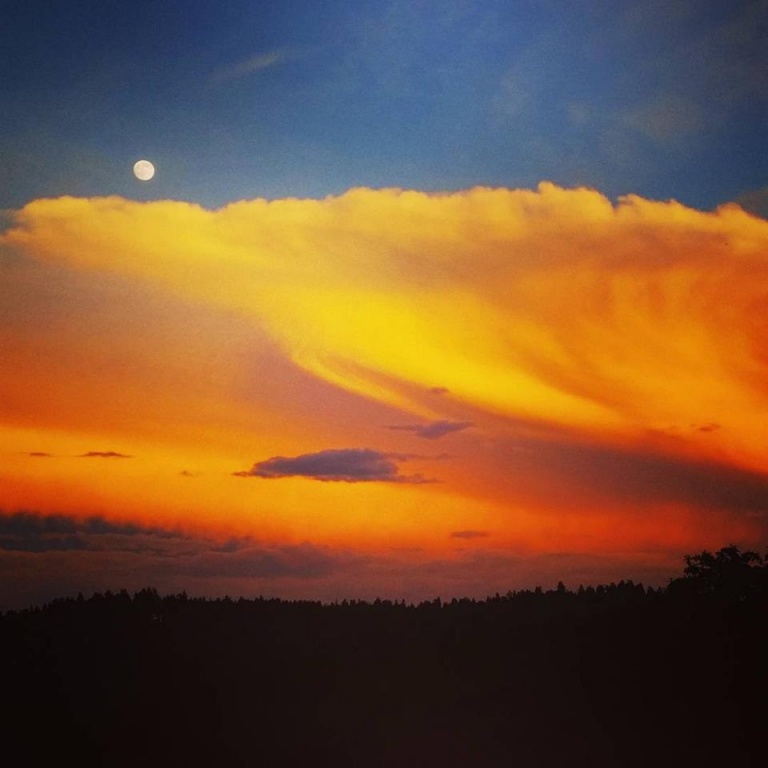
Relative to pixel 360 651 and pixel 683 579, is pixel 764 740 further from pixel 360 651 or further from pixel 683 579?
pixel 360 651

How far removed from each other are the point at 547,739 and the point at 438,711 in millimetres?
8826

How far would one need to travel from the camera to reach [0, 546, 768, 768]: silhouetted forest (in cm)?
5941

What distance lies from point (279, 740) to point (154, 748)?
8722mm

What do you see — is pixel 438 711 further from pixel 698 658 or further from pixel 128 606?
pixel 128 606

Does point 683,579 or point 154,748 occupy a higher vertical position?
point 683,579

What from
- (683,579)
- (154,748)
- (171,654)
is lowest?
(154,748)

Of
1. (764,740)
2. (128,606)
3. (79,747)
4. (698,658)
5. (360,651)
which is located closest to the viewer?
(764,740)

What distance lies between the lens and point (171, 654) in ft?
248

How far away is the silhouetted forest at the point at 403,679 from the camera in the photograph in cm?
5941

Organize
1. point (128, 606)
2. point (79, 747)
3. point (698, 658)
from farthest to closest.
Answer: point (128, 606) < point (79, 747) < point (698, 658)

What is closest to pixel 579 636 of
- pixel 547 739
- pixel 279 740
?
pixel 547 739

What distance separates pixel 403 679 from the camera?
72250mm

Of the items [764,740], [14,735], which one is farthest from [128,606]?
[764,740]

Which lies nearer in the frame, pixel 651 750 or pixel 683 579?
pixel 651 750
